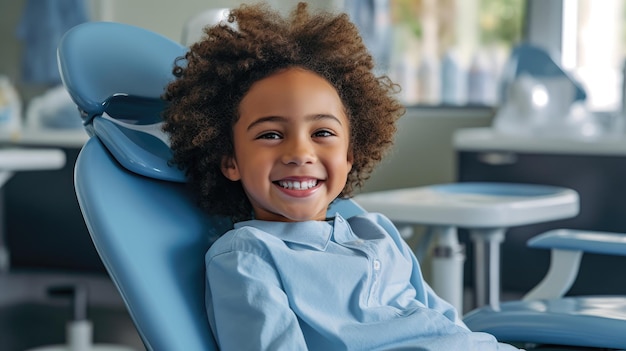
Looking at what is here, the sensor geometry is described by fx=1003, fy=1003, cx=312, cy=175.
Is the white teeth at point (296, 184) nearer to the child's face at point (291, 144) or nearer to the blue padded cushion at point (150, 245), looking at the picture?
the child's face at point (291, 144)

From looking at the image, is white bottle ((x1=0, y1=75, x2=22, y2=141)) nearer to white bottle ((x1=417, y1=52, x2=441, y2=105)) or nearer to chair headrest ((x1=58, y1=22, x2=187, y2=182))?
white bottle ((x1=417, y1=52, x2=441, y2=105))

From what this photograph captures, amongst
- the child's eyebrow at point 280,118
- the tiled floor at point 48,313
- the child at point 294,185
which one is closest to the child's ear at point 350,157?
the child at point 294,185

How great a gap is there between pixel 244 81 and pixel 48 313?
2.61m

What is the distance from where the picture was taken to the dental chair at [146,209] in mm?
1179

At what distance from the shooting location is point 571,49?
3580 mm

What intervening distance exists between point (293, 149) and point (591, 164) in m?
1.90

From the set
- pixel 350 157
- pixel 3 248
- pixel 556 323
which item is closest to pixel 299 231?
pixel 350 157

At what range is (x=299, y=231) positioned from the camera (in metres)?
1.28

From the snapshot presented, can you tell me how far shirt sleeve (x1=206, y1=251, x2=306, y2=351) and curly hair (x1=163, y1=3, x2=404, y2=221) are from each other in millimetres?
170

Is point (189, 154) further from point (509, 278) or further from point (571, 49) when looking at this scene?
point (571, 49)

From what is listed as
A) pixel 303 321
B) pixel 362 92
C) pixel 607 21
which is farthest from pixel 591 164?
pixel 303 321

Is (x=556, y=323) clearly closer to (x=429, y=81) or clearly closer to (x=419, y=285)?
(x=419, y=285)

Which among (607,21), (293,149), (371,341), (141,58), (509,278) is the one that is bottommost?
(509,278)

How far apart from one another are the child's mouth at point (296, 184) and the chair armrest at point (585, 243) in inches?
27.4
